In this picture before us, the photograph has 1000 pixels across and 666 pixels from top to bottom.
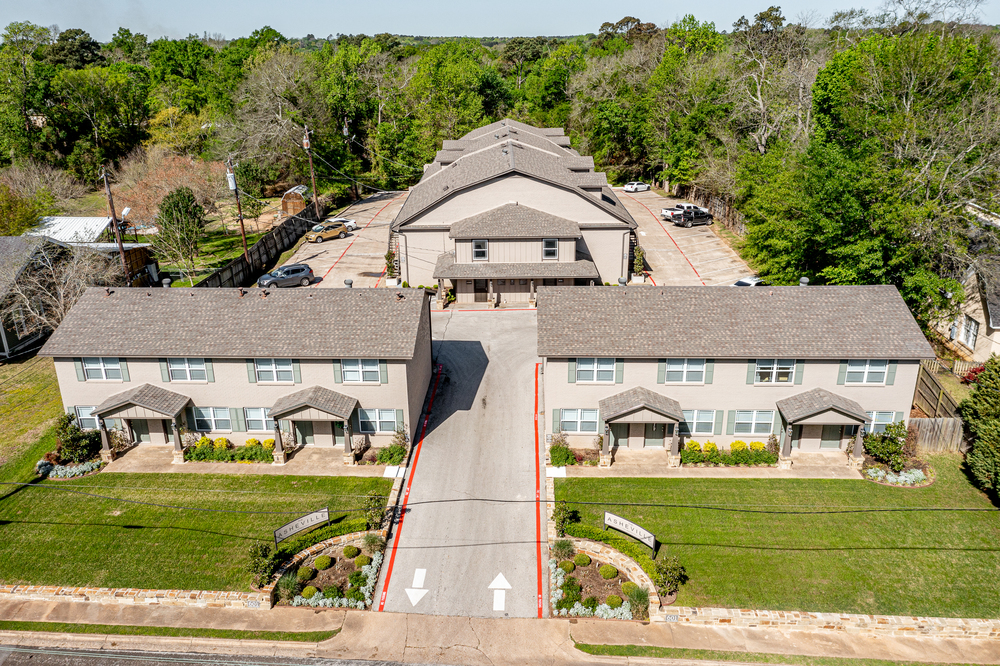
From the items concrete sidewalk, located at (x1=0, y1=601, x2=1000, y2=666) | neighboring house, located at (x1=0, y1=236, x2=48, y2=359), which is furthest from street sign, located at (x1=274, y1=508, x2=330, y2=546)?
neighboring house, located at (x1=0, y1=236, x2=48, y2=359)

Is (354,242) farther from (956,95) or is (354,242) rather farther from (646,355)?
(956,95)

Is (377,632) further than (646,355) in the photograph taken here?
No

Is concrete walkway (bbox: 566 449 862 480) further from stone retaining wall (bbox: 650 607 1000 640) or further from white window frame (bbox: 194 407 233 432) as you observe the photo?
white window frame (bbox: 194 407 233 432)

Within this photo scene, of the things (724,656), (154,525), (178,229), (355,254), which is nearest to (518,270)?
(355,254)

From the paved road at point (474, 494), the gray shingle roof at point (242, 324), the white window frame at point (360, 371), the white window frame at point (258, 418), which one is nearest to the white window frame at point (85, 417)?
the gray shingle roof at point (242, 324)

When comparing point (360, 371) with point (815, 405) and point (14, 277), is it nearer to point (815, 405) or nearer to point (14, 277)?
point (815, 405)

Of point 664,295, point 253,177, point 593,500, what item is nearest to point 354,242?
point 253,177
